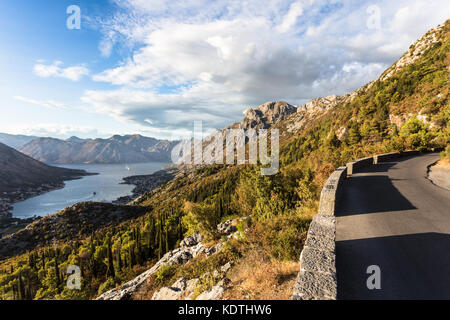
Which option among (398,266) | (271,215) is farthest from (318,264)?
(271,215)

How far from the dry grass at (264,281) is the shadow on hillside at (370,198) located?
14.4 feet

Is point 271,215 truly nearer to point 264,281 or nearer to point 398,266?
point 264,281

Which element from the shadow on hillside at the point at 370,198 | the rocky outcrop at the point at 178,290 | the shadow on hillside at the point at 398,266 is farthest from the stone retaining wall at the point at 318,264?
the rocky outcrop at the point at 178,290

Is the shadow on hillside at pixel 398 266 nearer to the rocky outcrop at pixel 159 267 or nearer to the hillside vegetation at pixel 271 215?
the hillside vegetation at pixel 271 215

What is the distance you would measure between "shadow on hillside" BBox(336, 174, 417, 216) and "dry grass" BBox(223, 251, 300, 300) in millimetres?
4379

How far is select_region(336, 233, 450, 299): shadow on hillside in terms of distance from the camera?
4.16 meters

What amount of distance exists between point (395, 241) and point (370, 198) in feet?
14.8

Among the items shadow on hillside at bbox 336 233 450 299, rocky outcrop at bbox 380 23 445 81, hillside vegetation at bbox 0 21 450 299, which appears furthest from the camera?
rocky outcrop at bbox 380 23 445 81

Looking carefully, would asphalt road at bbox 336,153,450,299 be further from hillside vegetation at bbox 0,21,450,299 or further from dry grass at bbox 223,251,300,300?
hillside vegetation at bbox 0,21,450,299

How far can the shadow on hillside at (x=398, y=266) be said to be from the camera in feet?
13.6

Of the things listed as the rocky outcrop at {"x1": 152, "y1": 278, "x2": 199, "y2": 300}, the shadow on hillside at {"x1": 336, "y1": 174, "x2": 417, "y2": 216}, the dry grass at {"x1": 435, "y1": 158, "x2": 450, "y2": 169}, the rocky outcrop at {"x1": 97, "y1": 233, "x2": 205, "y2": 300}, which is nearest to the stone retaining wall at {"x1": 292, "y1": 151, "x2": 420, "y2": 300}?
the shadow on hillside at {"x1": 336, "y1": 174, "x2": 417, "y2": 216}

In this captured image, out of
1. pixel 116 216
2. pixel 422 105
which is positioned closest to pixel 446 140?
pixel 422 105

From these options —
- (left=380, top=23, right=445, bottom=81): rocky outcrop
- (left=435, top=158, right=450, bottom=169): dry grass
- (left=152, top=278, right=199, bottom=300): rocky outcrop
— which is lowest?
(left=152, top=278, right=199, bottom=300): rocky outcrop
